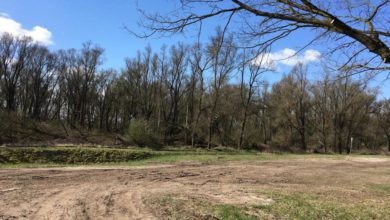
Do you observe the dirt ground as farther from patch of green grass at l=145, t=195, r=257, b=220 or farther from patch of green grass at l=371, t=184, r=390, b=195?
patch of green grass at l=371, t=184, r=390, b=195

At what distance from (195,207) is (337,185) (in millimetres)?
9301

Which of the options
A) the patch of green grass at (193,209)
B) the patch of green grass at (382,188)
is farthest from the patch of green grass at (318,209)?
the patch of green grass at (382,188)

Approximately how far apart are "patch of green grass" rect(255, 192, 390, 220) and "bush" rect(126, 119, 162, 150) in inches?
1093

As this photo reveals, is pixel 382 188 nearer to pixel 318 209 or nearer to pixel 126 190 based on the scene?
pixel 318 209

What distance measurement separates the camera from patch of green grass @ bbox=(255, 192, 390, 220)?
9680mm

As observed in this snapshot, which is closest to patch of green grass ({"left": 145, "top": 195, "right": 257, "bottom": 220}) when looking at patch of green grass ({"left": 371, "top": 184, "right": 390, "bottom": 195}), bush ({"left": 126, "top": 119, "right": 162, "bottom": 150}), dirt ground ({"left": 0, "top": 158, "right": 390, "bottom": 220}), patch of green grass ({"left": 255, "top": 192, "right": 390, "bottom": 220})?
dirt ground ({"left": 0, "top": 158, "right": 390, "bottom": 220})

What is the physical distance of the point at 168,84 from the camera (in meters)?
66.2

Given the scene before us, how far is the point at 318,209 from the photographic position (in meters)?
10.4

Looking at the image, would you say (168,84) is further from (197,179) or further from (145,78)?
(197,179)

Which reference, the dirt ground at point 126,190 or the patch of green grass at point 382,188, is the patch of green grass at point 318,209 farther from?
the patch of green grass at point 382,188

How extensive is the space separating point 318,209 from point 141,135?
98.4 ft

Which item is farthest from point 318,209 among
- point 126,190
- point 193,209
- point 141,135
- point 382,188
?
point 141,135

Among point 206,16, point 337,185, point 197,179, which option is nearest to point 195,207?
point 206,16

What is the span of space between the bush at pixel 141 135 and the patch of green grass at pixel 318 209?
27.8 meters
